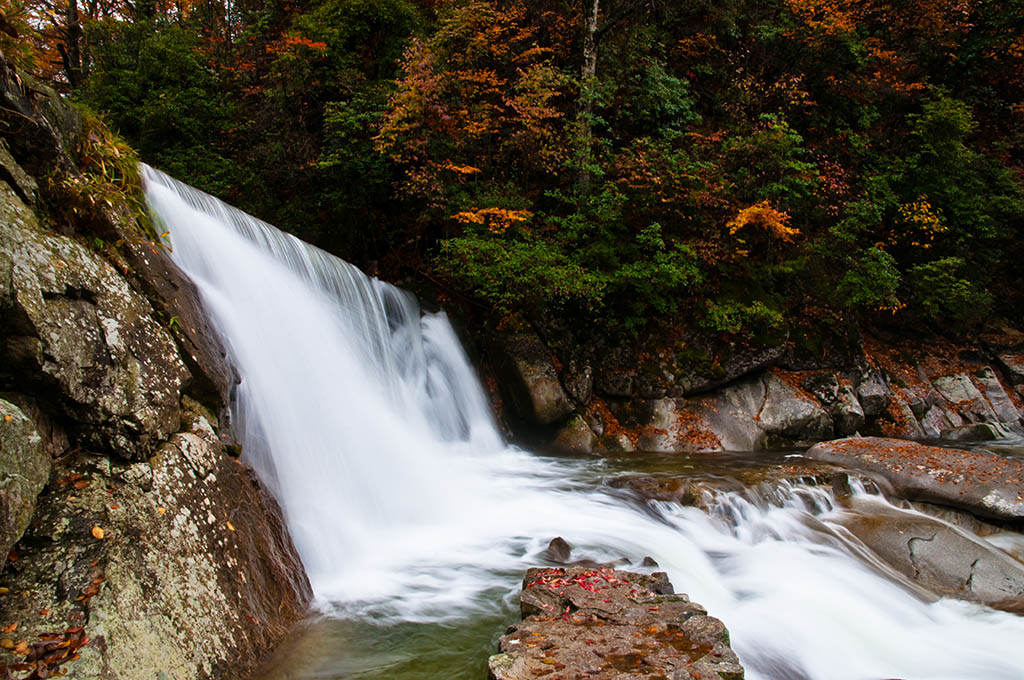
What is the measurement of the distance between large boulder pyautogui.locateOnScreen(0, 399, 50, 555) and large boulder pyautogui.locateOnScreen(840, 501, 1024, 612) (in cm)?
686

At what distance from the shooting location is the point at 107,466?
3.05 m

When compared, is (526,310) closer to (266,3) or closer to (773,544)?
(773,544)

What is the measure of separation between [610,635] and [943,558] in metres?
4.41

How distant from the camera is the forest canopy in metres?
10.6

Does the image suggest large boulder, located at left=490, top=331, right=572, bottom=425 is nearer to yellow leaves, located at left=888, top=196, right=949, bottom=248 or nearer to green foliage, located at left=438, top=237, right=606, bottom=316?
green foliage, located at left=438, top=237, right=606, bottom=316

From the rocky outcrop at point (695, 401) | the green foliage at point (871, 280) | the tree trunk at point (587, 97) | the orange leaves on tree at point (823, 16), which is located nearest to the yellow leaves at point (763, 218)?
the green foliage at point (871, 280)

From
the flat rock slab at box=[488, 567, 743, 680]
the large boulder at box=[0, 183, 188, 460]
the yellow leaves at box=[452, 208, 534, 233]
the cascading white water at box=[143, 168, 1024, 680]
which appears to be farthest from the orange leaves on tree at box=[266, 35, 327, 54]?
the flat rock slab at box=[488, 567, 743, 680]

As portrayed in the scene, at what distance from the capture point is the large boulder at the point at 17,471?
246 cm

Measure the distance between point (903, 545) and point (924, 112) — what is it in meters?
11.8

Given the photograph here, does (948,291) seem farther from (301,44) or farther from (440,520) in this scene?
(301,44)

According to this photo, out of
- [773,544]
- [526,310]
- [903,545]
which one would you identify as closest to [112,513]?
[773,544]

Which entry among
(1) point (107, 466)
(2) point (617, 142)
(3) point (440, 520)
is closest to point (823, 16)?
(2) point (617, 142)

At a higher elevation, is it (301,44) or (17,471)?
(301,44)

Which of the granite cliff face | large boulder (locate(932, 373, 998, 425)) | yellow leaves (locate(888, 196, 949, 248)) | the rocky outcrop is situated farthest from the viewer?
yellow leaves (locate(888, 196, 949, 248))
